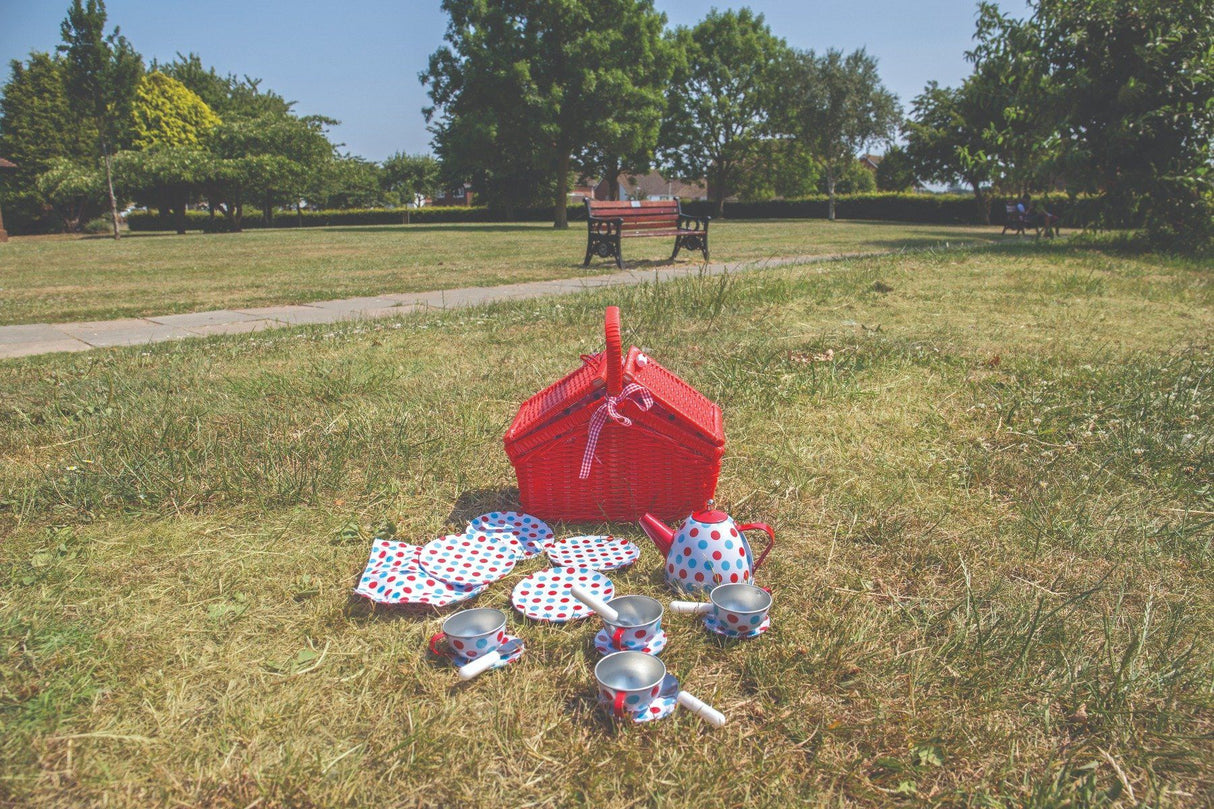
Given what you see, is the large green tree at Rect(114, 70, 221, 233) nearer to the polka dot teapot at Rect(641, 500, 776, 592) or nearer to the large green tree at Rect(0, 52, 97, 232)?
the large green tree at Rect(0, 52, 97, 232)

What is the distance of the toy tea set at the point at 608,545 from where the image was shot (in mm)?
1766

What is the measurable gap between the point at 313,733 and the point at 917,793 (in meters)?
1.27

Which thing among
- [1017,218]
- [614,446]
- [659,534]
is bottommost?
[659,534]

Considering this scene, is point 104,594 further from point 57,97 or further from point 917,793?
point 57,97

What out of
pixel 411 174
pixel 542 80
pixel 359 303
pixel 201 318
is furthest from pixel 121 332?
pixel 411 174

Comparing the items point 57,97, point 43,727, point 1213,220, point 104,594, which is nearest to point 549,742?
point 43,727

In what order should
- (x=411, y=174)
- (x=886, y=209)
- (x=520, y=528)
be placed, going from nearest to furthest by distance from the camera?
1. (x=520, y=528)
2. (x=886, y=209)
3. (x=411, y=174)

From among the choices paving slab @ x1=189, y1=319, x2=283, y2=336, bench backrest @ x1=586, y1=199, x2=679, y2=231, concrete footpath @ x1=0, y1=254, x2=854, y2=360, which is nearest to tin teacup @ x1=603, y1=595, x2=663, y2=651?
concrete footpath @ x1=0, y1=254, x2=854, y2=360

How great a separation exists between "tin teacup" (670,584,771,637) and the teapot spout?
10.8 inches

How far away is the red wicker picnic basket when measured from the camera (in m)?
2.39

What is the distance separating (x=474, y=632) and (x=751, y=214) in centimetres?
4584

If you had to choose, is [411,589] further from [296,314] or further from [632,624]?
[296,314]

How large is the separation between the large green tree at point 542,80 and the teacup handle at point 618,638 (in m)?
25.1

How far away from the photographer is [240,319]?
6582 mm
